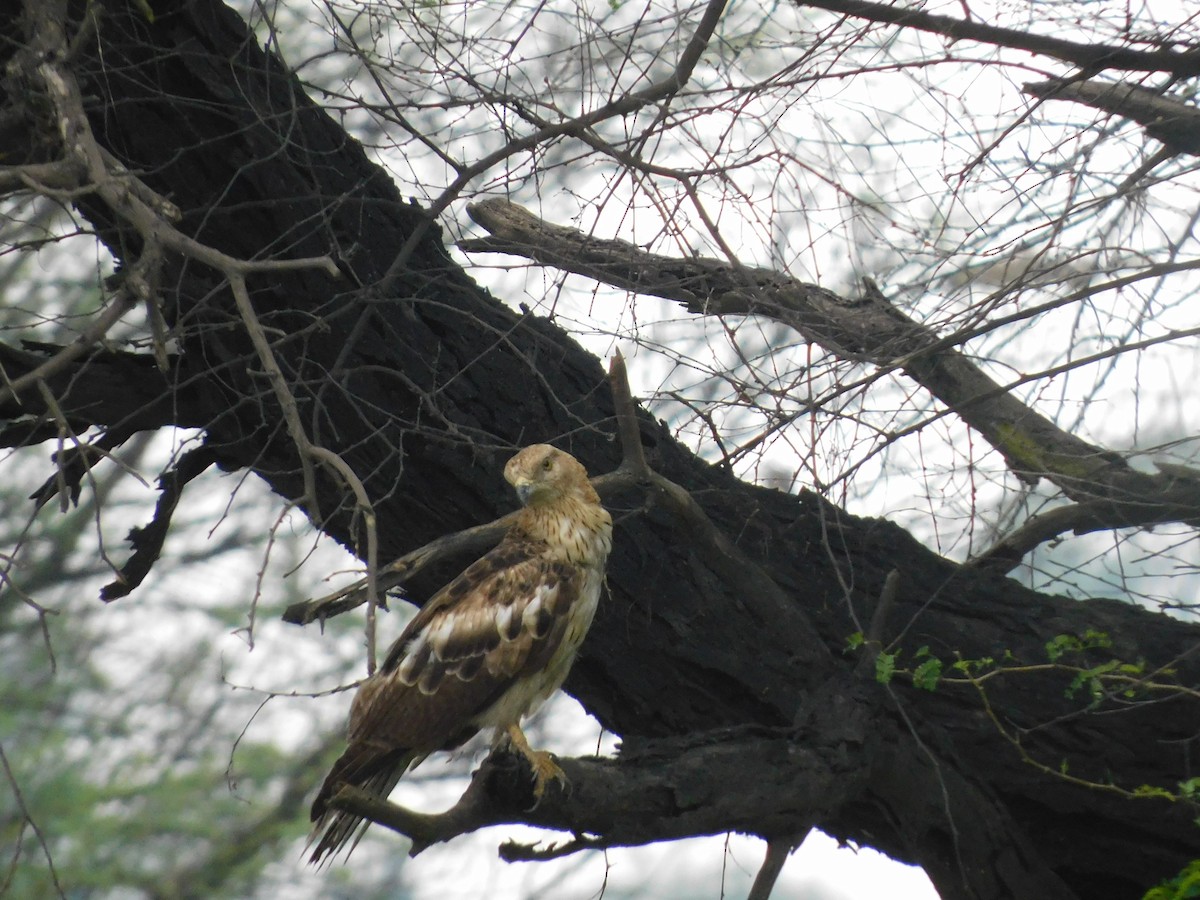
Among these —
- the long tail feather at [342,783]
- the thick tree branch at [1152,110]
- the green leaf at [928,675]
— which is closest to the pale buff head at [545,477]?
the long tail feather at [342,783]

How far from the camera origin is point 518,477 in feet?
7.48

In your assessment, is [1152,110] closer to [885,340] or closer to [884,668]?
[885,340]

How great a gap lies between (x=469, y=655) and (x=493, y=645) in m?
0.06

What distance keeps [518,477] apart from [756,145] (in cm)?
87

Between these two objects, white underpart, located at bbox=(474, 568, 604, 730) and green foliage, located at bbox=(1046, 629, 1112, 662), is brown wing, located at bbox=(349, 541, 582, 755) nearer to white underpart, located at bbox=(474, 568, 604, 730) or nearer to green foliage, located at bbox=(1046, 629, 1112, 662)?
white underpart, located at bbox=(474, 568, 604, 730)

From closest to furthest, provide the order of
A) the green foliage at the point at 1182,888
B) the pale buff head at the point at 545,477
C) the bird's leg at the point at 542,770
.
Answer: the bird's leg at the point at 542,770 < the green foliage at the point at 1182,888 < the pale buff head at the point at 545,477

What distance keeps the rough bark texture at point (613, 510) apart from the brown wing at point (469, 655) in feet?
0.96

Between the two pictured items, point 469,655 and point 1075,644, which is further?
point 1075,644

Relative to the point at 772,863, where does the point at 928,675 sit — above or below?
above

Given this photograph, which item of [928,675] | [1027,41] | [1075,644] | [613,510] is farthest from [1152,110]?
[613,510]

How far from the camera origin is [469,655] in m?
2.28

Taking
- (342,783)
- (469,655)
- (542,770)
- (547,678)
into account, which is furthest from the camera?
(547,678)

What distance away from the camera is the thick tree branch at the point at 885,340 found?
2559 millimetres

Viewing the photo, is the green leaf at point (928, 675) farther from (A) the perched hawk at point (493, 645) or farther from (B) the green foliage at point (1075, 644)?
(A) the perched hawk at point (493, 645)
